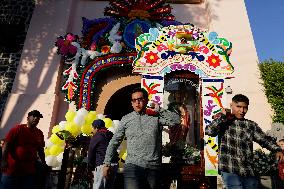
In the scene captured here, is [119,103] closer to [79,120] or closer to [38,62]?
[38,62]

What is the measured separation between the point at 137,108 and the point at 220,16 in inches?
267

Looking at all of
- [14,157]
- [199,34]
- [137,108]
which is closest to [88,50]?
[199,34]

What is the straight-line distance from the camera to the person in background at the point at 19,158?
3750 millimetres

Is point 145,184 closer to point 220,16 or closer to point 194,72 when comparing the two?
point 194,72

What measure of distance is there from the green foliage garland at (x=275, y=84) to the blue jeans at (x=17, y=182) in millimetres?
6016

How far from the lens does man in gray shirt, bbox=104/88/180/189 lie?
2.96 m

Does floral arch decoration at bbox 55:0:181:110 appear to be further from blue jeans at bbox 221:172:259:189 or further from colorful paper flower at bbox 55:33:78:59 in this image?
blue jeans at bbox 221:172:259:189

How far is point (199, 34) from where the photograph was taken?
5328mm

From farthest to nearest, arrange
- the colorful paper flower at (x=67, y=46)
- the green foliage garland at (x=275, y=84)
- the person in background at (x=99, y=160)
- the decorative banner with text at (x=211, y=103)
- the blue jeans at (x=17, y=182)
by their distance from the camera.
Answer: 1. the colorful paper flower at (x=67, y=46)
2. the green foliage garland at (x=275, y=84)
3. the decorative banner with text at (x=211, y=103)
4. the person in background at (x=99, y=160)
5. the blue jeans at (x=17, y=182)

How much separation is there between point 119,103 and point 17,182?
5.85 meters

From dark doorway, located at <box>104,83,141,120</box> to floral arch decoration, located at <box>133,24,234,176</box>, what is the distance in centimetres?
331

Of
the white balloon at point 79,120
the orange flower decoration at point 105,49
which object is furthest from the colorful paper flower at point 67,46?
the white balloon at point 79,120

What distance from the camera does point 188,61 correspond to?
513 cm

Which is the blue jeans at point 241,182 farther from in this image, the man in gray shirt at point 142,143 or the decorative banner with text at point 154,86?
the decorative banner with text at point 154,86
